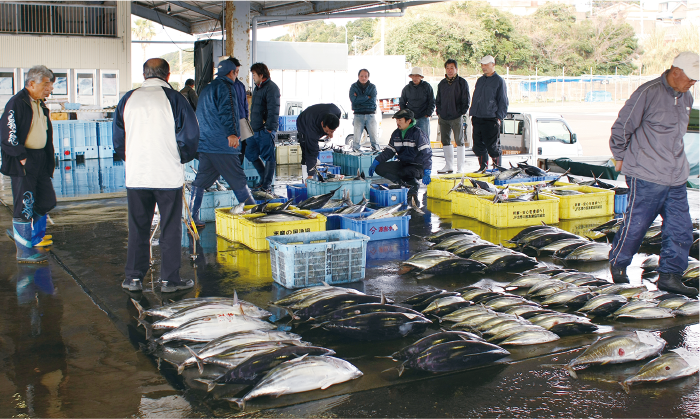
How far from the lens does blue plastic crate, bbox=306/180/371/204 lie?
29.9ft

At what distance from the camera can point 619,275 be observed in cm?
573

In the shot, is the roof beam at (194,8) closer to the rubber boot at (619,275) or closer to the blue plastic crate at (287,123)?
the blue plastic crate at (287,123)

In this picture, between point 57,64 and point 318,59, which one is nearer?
point 57,64

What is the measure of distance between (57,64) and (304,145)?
46.0 ft

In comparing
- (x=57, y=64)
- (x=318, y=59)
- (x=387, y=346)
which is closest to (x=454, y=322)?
(x=387, y=346)

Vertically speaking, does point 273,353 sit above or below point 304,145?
below

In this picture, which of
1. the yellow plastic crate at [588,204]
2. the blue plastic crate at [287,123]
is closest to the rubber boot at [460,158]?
the yellow plastic crate at [588,204]

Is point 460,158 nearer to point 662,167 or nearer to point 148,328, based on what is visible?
point 662,167

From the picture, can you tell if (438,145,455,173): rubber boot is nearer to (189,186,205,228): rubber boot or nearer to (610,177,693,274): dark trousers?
(189,186,205,228): rubber boot

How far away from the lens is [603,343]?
12.9ft

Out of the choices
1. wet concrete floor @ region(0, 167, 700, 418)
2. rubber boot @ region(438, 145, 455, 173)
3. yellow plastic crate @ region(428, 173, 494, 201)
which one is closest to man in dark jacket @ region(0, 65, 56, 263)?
wet concrete floor @ region(0, 167, 700, 418)

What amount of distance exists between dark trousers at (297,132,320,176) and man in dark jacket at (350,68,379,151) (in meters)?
3.72

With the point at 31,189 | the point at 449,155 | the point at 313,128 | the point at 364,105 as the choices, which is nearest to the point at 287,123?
the point at 364,105

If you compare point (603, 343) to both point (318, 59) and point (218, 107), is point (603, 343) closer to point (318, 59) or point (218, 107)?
point (218, 107)
